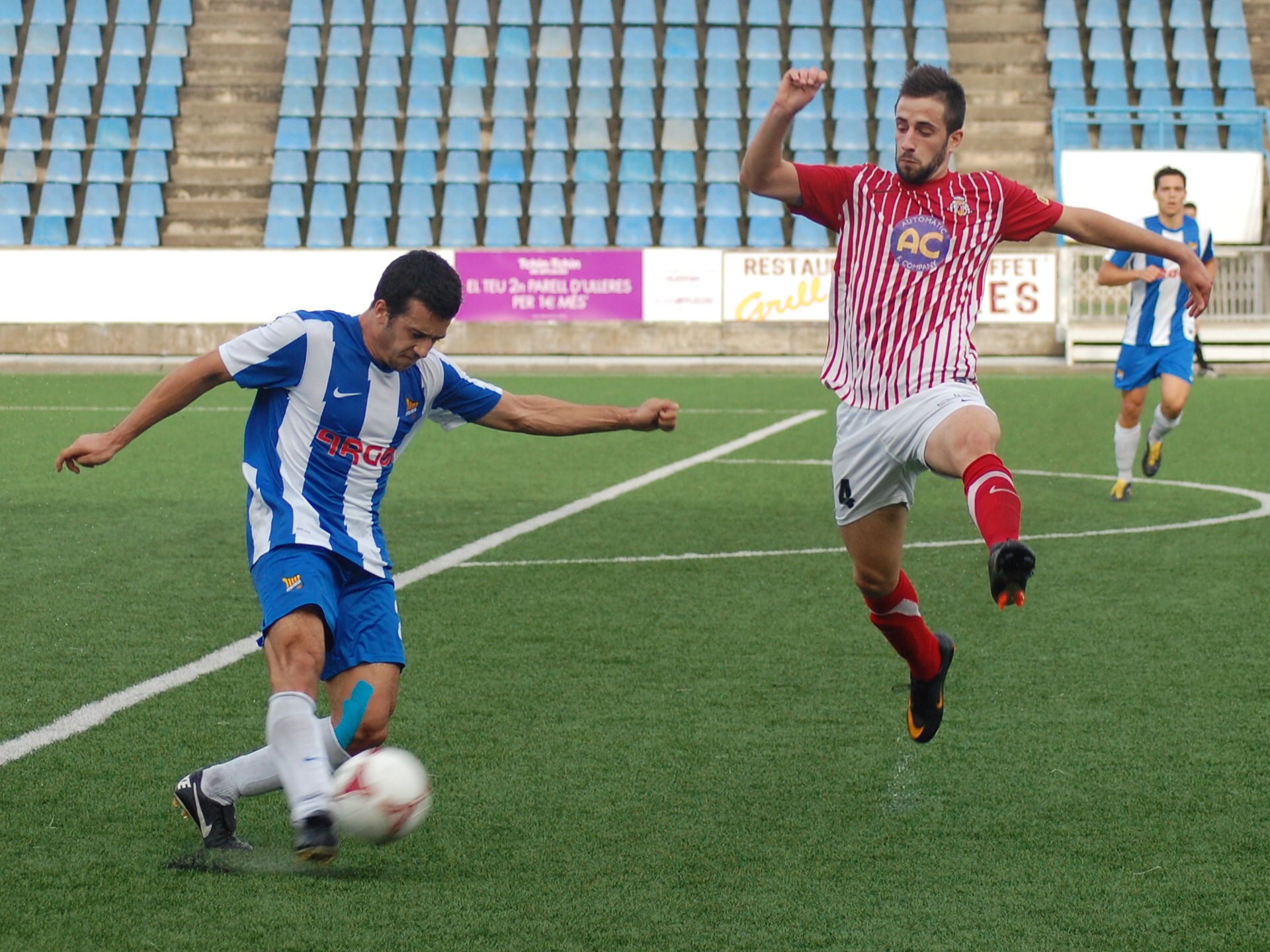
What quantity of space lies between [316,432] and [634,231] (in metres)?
21.8

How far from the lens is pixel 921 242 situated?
4625mm

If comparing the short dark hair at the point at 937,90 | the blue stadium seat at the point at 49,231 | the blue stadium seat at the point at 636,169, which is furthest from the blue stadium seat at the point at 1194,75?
the short dark hair at the point at 937,90

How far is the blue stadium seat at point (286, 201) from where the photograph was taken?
25516 mm

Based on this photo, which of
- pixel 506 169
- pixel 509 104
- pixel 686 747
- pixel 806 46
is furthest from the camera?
pixel 806 46

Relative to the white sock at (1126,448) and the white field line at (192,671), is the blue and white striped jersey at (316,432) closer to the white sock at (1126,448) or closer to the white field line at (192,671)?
the white field line at (192,671)

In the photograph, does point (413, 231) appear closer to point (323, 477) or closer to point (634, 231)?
point (634, 231)

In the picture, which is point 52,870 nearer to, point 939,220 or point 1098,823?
point 1098,823

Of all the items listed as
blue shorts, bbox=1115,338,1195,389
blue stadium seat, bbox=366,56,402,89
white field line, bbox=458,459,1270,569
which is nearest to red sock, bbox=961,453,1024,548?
white field line, bbox=458,459,1270,569

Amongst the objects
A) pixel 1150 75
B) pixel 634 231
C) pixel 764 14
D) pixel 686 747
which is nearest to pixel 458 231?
pixel 634 231

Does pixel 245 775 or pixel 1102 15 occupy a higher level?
pixel 1102 15

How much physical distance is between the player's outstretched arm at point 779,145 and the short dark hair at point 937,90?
0.24 meters

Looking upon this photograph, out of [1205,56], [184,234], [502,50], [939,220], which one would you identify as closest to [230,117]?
[184,234]

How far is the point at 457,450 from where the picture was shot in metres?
12.8

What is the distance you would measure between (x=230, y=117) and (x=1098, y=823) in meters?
25.5
